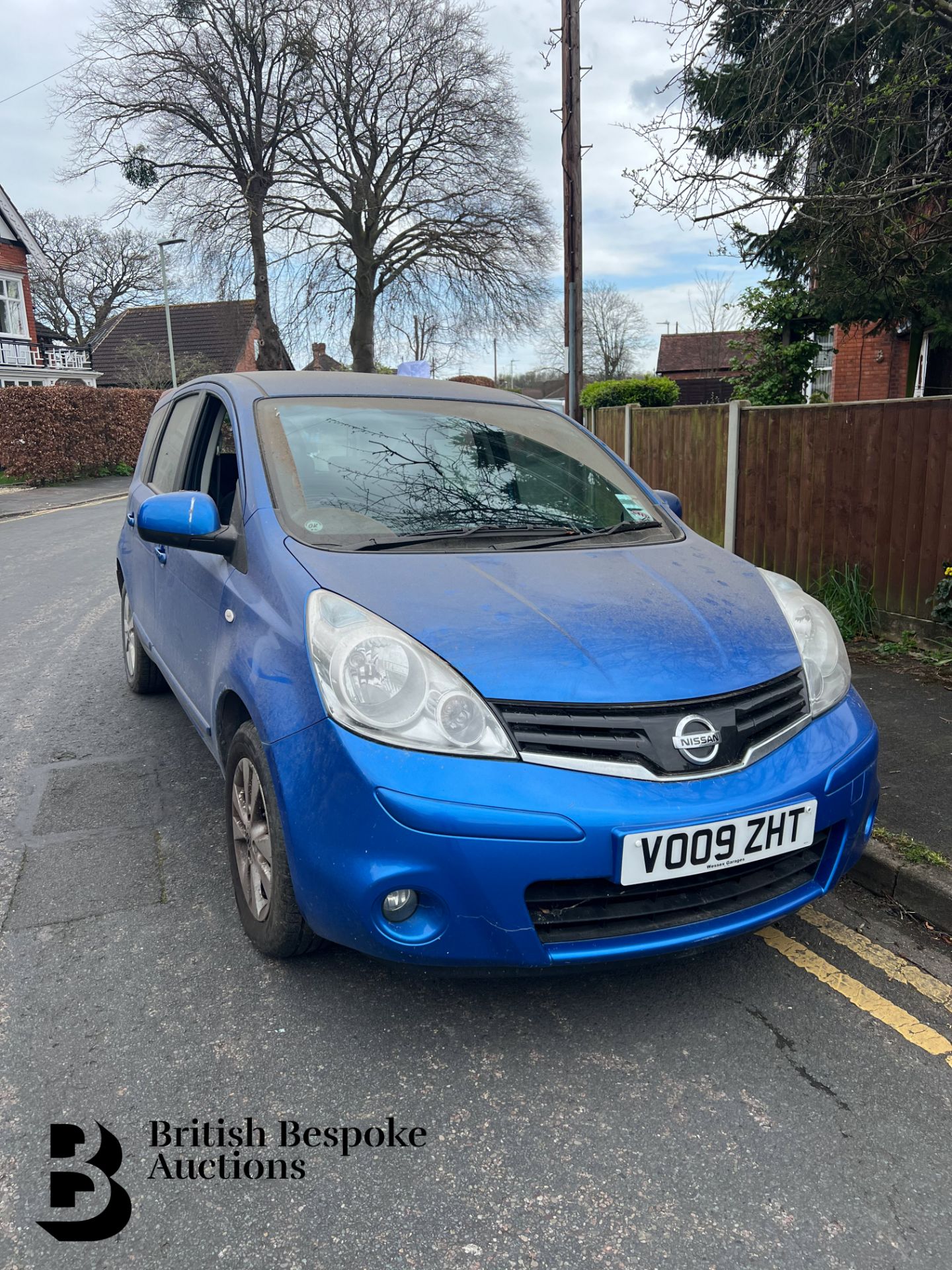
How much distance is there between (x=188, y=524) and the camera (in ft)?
10.00

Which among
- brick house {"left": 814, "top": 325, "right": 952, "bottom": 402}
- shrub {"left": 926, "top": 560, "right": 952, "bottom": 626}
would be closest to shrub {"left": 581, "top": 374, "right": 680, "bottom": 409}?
brick house {"left": 814, "top": 325, "right": 952, "bottom": 402}

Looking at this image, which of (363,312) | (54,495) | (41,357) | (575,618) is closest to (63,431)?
(54,495)

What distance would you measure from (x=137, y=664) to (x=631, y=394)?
15.6 metres

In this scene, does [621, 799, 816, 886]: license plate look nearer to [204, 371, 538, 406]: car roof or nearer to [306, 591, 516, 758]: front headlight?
[306, 591, 516, 758]: front headlight

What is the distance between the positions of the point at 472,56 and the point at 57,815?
102 ft

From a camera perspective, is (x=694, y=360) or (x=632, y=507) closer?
(x=632, y=507)

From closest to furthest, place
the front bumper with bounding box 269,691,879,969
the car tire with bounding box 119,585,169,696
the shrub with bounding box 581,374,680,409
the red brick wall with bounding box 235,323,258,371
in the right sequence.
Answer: the front bumper with bounding box 269,691,879,969, the car tire with bounding box 119,585,169,696, the shrub with bounding box 581,374,680,409, the red brick wall with bounding box 235,323,258,371

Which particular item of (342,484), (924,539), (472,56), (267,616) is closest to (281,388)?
(342,484)

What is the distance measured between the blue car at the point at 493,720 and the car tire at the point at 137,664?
2.03 metres

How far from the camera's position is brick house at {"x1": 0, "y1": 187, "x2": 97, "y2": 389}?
125ft

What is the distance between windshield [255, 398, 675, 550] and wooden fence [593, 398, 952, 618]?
10.3 feet

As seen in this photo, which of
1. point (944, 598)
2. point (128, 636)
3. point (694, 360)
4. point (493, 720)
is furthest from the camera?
point (694, 360)

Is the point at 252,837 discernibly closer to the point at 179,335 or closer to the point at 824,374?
the point at 824,374

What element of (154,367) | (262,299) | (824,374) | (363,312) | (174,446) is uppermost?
(262,299)
